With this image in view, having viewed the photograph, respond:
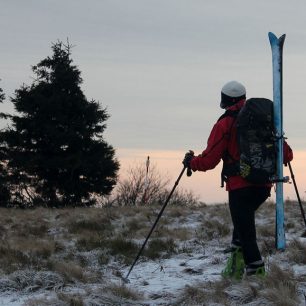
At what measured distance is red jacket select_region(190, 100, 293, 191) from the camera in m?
5.67

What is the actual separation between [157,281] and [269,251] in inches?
75.5

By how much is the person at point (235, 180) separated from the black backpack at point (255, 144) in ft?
0.47

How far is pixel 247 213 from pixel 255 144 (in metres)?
0.75

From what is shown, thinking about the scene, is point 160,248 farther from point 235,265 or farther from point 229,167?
point 229,167

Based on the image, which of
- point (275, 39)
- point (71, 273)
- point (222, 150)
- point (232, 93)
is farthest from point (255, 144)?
point (71, 273)

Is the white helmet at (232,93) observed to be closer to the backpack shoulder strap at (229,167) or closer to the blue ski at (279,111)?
the backpack shoulder strap at (229,167)

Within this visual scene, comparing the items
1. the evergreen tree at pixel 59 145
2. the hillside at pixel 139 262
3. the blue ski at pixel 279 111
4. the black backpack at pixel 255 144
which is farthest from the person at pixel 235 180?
the evergreen tree at pixel 59 145

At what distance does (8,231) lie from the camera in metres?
12.0

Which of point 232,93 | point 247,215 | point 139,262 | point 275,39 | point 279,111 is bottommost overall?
point 139,262

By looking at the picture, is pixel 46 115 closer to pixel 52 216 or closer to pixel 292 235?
pixel 52 216

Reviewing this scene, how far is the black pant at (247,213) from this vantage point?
5.75 m

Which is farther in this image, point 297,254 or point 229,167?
point 297,254

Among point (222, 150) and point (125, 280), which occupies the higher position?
point (222, 150)

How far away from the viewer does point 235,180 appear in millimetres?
5746
